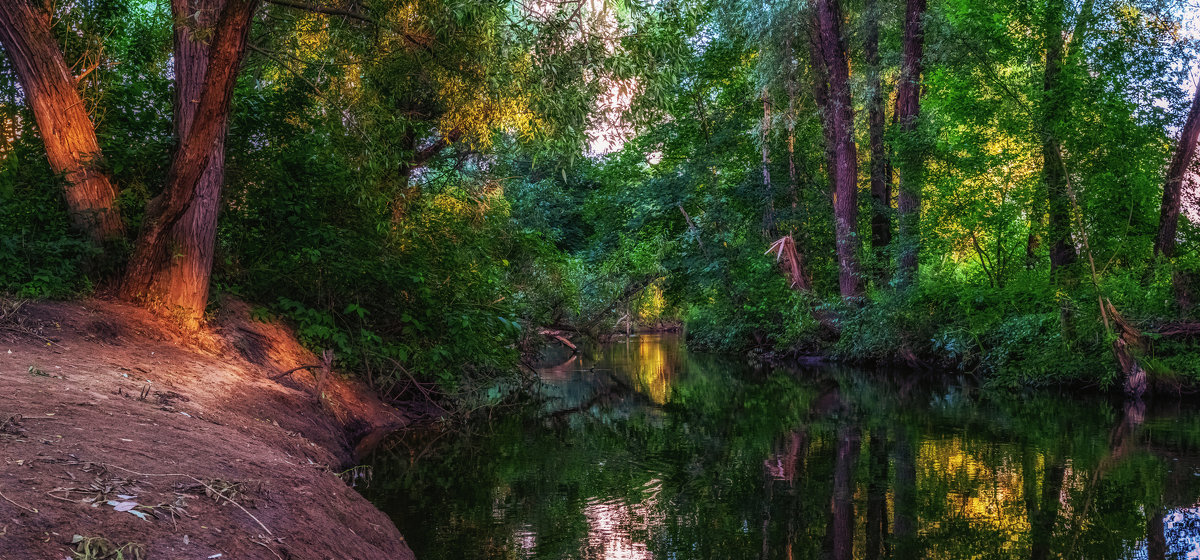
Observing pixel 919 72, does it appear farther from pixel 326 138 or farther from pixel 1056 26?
pixel 326 138

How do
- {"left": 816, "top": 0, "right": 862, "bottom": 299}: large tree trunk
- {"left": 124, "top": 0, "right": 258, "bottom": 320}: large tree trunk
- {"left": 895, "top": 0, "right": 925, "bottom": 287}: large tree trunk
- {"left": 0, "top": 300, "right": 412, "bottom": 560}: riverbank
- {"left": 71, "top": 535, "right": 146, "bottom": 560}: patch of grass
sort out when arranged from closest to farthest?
{"left": 71, "top": 535, "right": 146, "bottom": 560}: patch of grass < {"left": 0, "top": 300, "right": 412, "bottom": 560}: riverbank < {"left": 124, "top": 0, "right": 258, "bottom": 320}: large tree trunk < {"left": 895, "top": 0, "right": 925, "bottom": 287}: large tree trunk < {"left": 816, "top": 0, "right": 862, "bottom": 299}: large tree trunk

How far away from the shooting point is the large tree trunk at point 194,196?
25.6 feet

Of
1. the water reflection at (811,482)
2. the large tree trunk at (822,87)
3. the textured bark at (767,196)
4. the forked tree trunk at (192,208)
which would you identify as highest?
the large tree trunk at (822,87)

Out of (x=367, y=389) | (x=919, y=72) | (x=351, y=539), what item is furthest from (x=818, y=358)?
(x=351, y=539)

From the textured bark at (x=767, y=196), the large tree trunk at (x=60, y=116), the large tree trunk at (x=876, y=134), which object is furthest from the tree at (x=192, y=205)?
the textured bark at (x=767, y=196)

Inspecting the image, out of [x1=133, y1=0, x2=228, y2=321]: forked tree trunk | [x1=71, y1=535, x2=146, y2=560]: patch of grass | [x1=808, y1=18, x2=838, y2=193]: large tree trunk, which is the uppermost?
[x1=808, y1=18, x2=838, y2=193]: large tree trunk

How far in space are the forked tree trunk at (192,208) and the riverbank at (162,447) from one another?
0.35 m

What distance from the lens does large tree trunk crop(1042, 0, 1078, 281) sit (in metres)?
14.5

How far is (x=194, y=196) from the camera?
344 inches

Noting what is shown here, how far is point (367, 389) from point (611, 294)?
13.0 meters

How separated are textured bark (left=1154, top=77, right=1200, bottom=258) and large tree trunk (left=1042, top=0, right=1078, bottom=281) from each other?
142 centimetres

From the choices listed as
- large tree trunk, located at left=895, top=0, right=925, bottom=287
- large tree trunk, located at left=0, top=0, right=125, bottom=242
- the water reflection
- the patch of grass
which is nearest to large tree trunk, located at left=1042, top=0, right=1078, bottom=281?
the water reflection

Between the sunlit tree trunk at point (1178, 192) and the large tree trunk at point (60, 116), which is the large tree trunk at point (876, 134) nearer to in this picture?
the sunlit tree trunk at point (1178, 192)

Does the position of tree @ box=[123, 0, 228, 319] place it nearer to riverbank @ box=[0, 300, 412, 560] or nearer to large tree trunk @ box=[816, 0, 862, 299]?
riverbank @ box=[0, 300, 412, 560]
